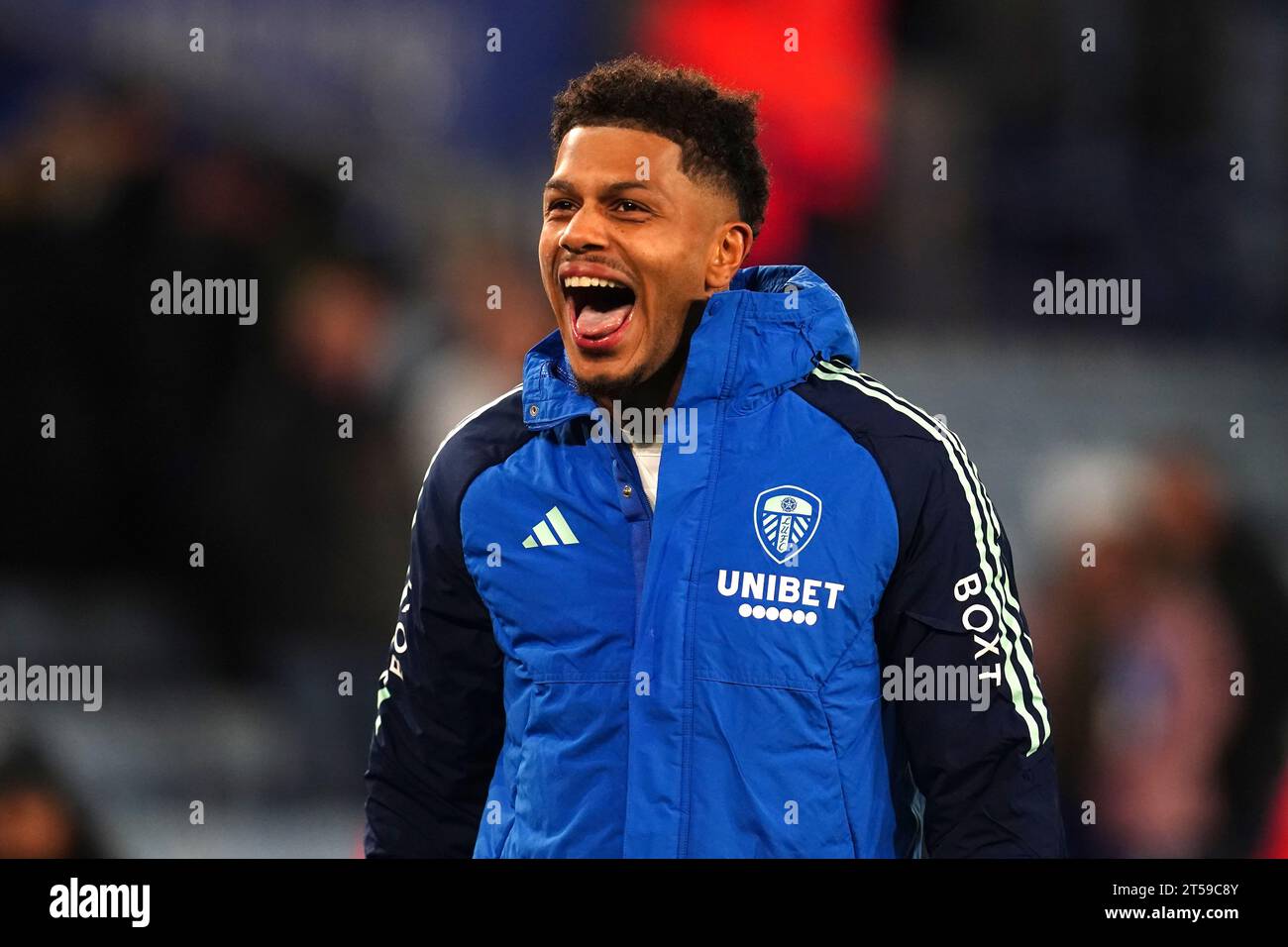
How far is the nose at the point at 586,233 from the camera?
7.52ft

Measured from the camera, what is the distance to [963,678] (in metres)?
2.04

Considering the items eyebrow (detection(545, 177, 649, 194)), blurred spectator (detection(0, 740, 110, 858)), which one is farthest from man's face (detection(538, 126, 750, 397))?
blurred spectator (detection(0, 740, 110, 858))

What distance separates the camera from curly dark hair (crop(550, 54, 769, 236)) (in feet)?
7.61

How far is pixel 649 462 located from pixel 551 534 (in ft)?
0.60

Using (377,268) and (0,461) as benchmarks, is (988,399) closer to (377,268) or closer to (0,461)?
(377,268)

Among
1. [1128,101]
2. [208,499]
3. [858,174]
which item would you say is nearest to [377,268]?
[208,499]

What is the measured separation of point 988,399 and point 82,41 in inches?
123
